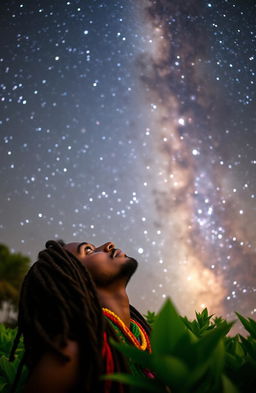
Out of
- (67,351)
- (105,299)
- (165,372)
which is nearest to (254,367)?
(165,372)

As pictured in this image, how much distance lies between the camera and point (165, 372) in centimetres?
77

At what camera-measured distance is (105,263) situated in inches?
70.9

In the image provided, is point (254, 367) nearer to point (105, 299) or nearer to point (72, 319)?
point (72, 319)

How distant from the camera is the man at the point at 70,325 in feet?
3.16

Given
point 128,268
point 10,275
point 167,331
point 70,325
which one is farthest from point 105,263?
point 10,275

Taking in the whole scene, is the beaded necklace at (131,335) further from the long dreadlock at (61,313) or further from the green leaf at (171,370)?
the green leaf at (171,370)

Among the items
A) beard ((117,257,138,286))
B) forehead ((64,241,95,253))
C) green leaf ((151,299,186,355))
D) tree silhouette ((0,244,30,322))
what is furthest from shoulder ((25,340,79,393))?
tree silhouette ((0,244,30,322))

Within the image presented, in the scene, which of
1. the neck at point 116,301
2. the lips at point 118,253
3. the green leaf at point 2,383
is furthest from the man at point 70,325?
the green leaf at point 2,383

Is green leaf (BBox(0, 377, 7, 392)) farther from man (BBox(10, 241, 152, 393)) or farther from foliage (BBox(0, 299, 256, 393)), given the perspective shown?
foliage (BBox(0, 299, 256, 393))

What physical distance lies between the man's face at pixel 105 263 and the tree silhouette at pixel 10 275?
47.9 ft

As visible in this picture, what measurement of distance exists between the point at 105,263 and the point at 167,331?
995mm

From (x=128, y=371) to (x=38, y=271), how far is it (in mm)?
639

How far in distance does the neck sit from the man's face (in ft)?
0.16

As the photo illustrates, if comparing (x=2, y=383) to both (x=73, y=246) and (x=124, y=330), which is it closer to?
(x=124, y=330)
